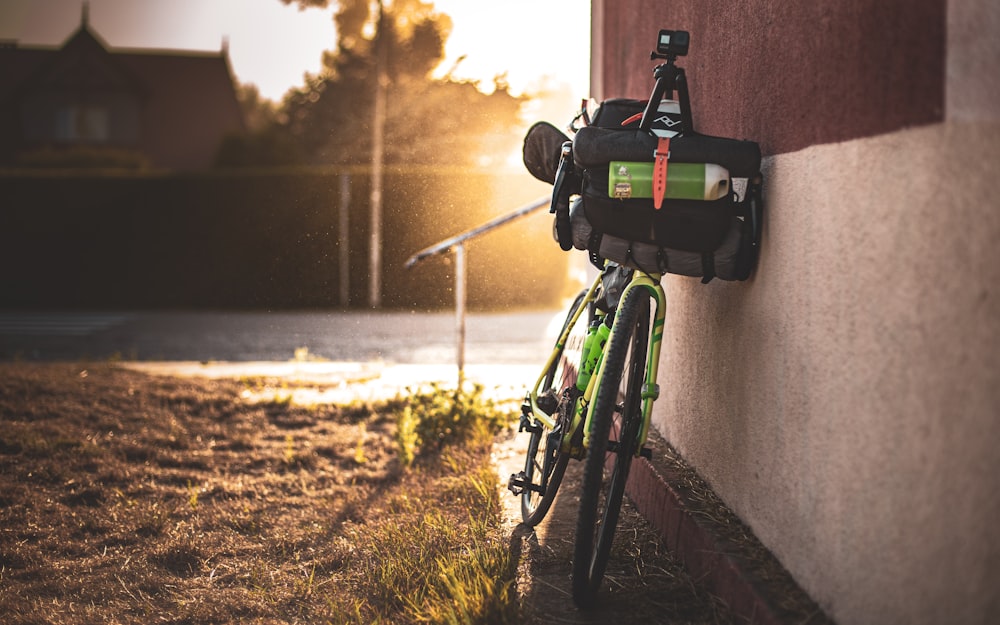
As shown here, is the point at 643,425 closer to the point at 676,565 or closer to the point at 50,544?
the point at 676,565

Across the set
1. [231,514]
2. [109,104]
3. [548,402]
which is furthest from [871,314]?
[109,104]

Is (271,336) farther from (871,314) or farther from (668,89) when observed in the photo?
(871,314)

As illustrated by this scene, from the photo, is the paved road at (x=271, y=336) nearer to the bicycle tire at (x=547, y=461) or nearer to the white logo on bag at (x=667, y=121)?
the bicycle tire at (x=547, y=461)

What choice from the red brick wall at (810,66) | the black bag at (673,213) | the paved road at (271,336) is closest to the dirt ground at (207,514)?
the black bag at (673,213)

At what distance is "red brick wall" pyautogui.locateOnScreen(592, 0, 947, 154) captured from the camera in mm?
1922

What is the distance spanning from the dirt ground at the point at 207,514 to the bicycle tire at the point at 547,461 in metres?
0.10

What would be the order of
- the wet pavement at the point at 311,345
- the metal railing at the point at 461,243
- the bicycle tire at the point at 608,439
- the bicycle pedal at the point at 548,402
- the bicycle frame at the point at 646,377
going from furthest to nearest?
1. the wet pavement at the point at 311,345
2. the metal railing at the point at 461,243
3. the bicycle pedal at the point at 548,402
4. the bicycle frame at the point at 646,377
5. the bicycle tire at the point at 608,439

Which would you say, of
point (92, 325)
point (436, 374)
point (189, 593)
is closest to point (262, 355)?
point (436, 374)

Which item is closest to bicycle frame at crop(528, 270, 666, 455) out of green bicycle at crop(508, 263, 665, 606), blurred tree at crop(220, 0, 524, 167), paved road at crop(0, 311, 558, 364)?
green bicycle at crop(508, 263, 665, 606)

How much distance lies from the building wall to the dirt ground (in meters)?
0.52

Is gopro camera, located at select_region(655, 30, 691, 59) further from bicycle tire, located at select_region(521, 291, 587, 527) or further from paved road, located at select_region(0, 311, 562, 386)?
paved road, located at select_region(0, 311, 562, 386)

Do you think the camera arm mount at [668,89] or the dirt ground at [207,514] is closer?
the camera arm mount at [668,89]

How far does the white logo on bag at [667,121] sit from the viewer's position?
3007 mm

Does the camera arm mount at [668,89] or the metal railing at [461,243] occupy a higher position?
the camera arm mount at [668,89]
